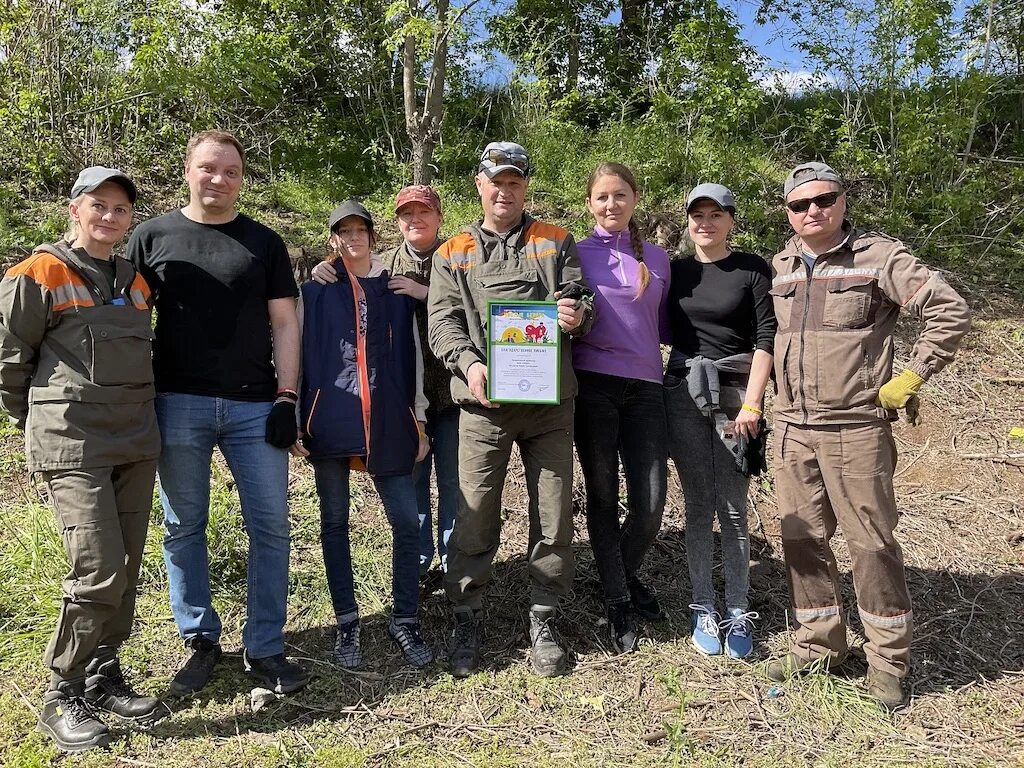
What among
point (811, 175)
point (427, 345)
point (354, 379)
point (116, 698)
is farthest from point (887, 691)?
point (116, 698)

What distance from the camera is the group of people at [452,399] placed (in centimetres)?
304

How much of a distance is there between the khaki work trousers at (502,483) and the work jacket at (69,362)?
1488 mm

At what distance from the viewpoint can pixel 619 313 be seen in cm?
367

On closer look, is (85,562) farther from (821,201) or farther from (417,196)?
(821,201)

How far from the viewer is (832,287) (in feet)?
10.9

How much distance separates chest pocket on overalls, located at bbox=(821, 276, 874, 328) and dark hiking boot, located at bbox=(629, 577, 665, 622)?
1.78 metres

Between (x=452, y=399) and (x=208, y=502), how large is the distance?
1.28 meters

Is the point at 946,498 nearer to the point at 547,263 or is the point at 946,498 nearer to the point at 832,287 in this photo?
the point at 832,287

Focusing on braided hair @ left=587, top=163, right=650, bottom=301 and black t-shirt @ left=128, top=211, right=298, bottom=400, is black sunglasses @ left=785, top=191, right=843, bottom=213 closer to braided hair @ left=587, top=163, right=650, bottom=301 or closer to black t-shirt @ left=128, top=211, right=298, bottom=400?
braided hair @ left=587, top=163, right=650, bottom=301

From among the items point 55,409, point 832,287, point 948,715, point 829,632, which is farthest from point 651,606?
point 55,409

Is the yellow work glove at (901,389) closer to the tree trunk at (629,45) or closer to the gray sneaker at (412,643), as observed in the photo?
the gray sneaker at (412,643)

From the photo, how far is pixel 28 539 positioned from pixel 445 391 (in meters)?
2.79

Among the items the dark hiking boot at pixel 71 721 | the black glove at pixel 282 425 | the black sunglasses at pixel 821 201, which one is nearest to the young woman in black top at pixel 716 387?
the black sunglasses at pixel 821 201

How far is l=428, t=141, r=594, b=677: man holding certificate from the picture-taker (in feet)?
11.3
